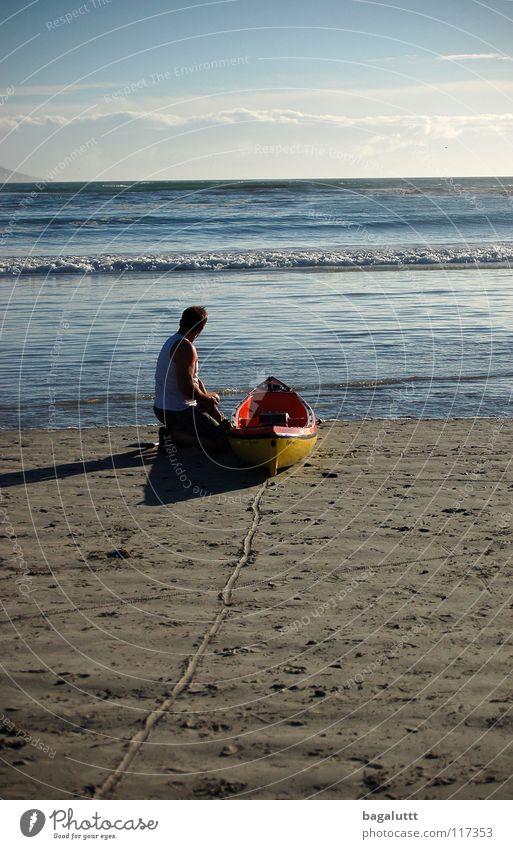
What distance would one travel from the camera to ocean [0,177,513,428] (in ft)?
50.3

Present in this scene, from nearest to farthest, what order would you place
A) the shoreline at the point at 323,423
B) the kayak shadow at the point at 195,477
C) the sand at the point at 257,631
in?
the sand at the point at 257,631, the kayak shadow at the point at 195,477, the shoreline at the point at 323,423

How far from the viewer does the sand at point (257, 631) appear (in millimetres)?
5066

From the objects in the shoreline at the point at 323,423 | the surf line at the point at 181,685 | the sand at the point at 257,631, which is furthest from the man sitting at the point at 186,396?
the surf line at the point at 181,685

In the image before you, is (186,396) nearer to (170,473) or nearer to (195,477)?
(170,473)

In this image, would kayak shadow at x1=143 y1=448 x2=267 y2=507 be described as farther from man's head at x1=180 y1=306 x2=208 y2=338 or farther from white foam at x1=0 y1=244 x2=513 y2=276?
white foam at x1=0 y1=244 x2=513 y2=276

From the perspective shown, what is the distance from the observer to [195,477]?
10.8 meters

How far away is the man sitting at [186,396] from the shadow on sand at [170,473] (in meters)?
0.24

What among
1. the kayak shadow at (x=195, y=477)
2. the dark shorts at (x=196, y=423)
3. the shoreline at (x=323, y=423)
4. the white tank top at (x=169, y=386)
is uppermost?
the shoreline at (x=323, y=423)

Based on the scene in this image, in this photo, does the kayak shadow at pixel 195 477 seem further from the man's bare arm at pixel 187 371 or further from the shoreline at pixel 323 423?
the shoreline at pixel 323 423

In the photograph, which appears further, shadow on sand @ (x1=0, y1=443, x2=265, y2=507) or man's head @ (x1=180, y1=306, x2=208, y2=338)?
man's head @ (x1=180, y1=306, x2=208, y2=338)

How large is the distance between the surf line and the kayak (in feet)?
6.53

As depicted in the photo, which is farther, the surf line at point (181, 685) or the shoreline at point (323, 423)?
the shoreline at point (323, 423)

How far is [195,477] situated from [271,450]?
3.02ft

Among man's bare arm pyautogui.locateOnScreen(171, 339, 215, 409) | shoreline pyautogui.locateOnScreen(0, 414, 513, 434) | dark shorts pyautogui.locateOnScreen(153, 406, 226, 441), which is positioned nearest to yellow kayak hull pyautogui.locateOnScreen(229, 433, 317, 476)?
dark shorts pyautogui.locateOnScreen(153, 406, 226, 441)
